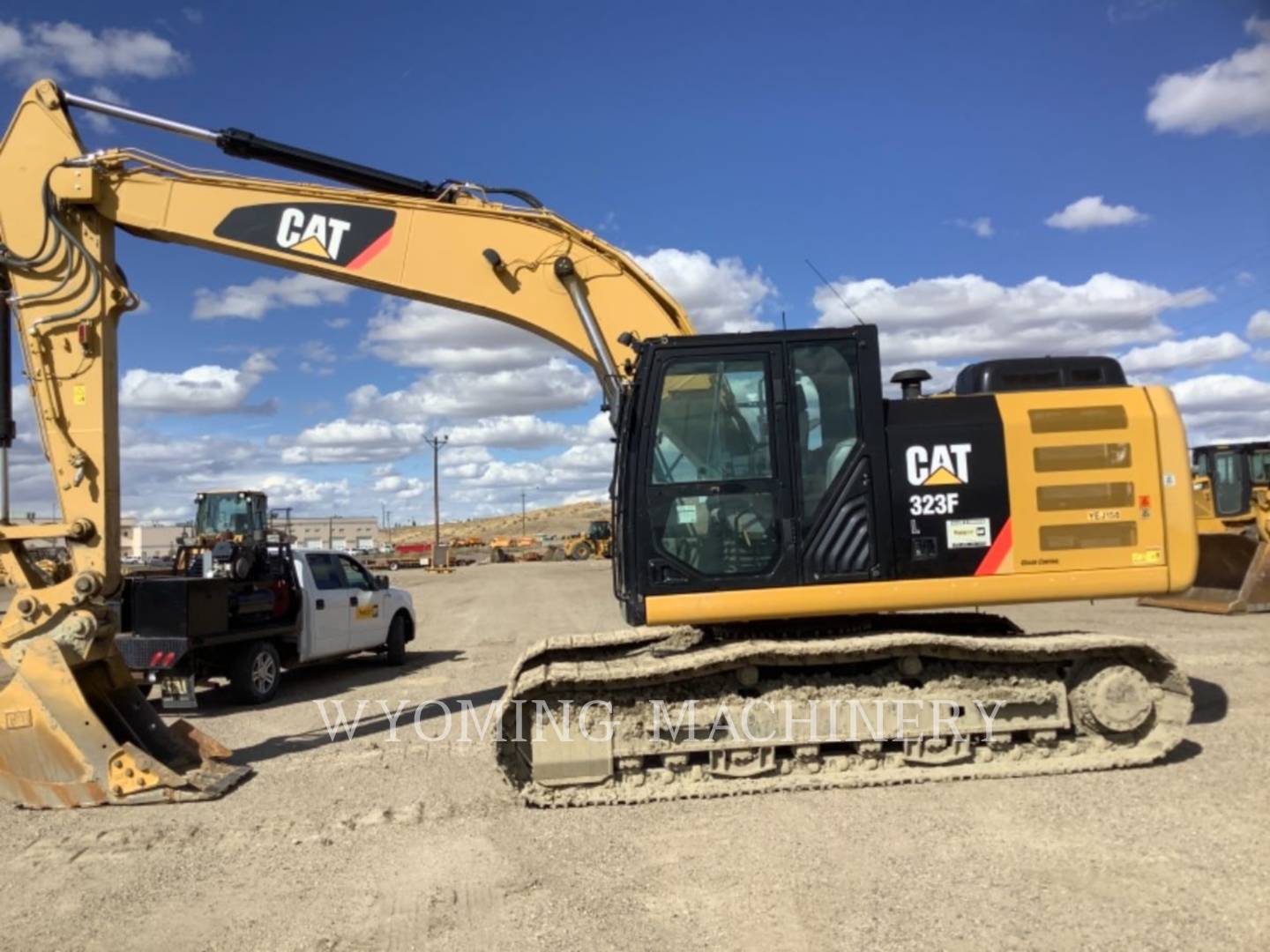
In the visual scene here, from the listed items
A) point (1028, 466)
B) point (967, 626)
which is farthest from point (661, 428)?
point (967, 626)

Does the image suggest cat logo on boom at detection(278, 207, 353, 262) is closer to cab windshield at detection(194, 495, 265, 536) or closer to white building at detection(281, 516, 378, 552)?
cab windshield at detection(194, 495, 265, 536)

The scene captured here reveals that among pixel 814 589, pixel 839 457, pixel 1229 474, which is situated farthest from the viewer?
pixel 1229 474

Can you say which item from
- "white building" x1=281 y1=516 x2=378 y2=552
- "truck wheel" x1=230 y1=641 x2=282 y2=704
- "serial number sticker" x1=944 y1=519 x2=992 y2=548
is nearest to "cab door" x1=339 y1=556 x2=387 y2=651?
"truck wheel" x1=230 y1=641 x2=282 y2=704

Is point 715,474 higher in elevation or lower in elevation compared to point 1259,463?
lower

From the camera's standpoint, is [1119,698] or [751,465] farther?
[1119,698]

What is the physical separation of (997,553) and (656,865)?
310 cm

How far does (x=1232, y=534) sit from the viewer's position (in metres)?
15.1

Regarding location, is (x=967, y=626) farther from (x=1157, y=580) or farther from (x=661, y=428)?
(x=661, y=428)

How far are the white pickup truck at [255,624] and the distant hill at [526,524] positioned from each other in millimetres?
96848

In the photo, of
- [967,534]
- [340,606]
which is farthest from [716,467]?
[340,606]

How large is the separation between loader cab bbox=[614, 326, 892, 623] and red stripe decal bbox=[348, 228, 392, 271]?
253 centimetres

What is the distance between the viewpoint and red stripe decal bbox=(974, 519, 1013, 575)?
654cm

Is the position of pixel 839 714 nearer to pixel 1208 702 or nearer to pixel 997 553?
pixel 997 553

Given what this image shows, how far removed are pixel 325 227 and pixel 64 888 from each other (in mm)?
4893
